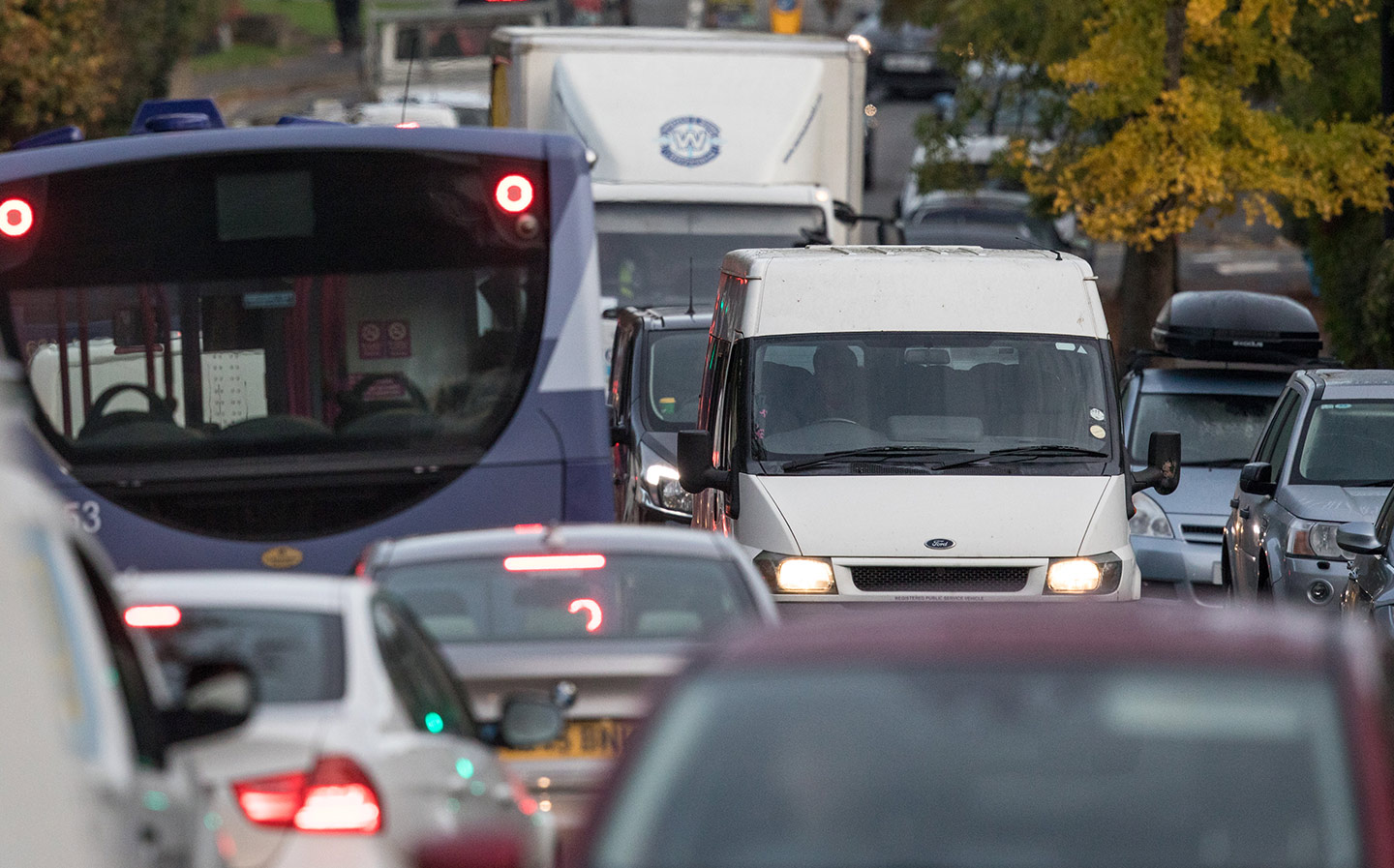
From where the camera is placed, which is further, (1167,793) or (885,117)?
(885,117)

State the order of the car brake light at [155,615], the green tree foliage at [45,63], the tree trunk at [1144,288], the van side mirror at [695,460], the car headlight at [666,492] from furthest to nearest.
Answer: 1. the green tree foliage at [45,63]
2. the tree trunk at [1144,288]
3. the car headlight at [666,492]
4. the van side mirror at [695,460]
5. the car brake light at [155,615]

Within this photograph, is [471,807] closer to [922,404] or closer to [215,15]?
[922,404]

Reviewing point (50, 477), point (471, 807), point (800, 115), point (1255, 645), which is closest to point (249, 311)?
point (50, 477)

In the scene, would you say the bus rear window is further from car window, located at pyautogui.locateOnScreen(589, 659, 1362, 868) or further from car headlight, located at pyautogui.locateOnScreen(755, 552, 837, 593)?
car window, located at pyautogui.locateOnScreen(589, 659, 1362, 868)

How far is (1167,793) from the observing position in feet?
13.1

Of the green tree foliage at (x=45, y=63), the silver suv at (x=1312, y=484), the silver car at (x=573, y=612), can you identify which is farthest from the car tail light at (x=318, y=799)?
the green tree foliage at (x=45, y=63)

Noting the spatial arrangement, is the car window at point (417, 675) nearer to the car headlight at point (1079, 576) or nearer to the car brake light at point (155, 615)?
the car brake light at point (155, 615)

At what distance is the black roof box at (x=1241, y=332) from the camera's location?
58.7ft

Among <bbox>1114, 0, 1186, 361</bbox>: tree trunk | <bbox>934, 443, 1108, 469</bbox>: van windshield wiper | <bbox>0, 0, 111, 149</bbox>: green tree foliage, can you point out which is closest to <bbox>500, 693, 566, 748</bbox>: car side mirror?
<bbox>934, 443, 1108, 469</bbox>: van windshield wiper

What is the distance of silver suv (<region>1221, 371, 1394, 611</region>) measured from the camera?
1345 cm

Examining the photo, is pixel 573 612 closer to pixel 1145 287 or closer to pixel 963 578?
pixel 963 578

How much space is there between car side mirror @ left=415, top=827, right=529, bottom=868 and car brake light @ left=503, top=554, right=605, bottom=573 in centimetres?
177

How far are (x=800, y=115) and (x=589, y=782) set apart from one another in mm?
12579

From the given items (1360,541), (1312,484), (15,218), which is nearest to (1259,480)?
(1312,484)
